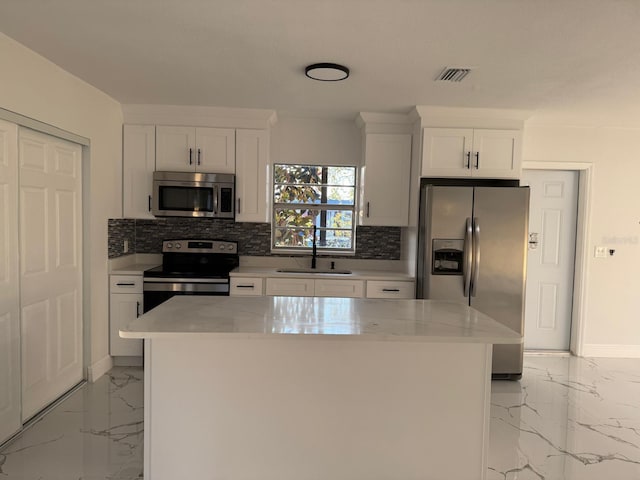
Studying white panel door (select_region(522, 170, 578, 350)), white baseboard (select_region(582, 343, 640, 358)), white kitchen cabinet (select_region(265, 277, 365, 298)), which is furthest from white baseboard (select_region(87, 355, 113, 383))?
white baseboard (select_region(582, 343, 640, 358))

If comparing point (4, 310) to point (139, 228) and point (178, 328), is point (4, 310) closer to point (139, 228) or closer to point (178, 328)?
point (178, 328)

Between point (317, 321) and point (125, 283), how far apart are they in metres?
2.43

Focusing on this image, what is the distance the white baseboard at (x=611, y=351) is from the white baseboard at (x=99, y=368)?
456 cm

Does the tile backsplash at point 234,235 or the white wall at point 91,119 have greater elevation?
the white wall at point 91,119

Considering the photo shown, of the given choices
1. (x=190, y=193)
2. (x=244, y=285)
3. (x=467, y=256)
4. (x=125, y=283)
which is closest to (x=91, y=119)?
(x=190, y=193)

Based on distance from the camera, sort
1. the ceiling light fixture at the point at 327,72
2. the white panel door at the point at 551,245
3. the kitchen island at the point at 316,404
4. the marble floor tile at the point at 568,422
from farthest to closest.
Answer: the white panel door at the point at 551,245 → the ceiling light fixture at the point at 327,72 → the marble floor tile at the point at 568,422 → the kitchen island at the point at 316,404

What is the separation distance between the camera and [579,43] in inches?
94.0

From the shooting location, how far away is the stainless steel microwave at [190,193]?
406 cm

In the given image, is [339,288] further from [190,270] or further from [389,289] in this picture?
[190,270]

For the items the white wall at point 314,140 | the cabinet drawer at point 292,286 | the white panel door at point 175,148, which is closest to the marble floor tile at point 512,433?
the cabinet drawer at point 292,286

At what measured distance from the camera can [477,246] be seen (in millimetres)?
3662

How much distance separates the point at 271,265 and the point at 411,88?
2222 mm

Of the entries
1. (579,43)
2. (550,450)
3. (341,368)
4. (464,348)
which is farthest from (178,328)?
(579,43)

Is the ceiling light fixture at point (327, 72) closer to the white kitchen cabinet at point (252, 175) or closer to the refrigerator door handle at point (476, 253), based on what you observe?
the white kitchen cabinet at point (252, 175)
